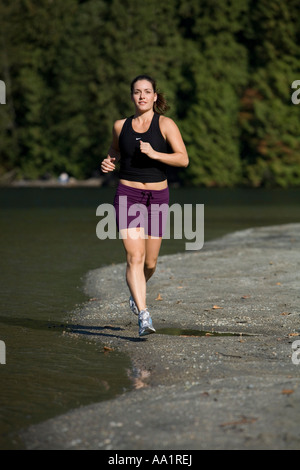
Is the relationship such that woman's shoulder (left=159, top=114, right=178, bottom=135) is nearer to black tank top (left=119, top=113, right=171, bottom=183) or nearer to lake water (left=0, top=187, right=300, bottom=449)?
black tank top (left=119, top=113, right=171, bottom=183)

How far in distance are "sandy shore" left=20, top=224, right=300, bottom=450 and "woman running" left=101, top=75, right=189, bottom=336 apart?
2.58ft

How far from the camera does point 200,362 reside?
23.3 ft

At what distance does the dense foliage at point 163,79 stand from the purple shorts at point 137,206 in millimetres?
57029

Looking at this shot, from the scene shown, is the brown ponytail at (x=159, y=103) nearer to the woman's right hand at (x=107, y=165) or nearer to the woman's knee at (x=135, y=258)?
the woman's right hand at (x=107, y=165)

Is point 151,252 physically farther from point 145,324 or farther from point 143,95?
point 143,95

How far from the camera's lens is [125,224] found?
7.96 meters

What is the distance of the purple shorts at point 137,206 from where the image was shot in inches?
313

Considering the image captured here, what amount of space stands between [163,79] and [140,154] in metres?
59.9

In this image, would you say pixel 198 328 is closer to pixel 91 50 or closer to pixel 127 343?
pixel 127 343

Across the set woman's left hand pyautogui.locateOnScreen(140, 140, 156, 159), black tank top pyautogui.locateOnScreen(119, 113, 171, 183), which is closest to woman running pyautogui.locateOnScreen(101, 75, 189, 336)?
black tank top pyautogui.locateOnScreen(119, 113, 171, 183)

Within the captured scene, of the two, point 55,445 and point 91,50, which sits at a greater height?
point 91,50

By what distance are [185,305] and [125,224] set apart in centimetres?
233
